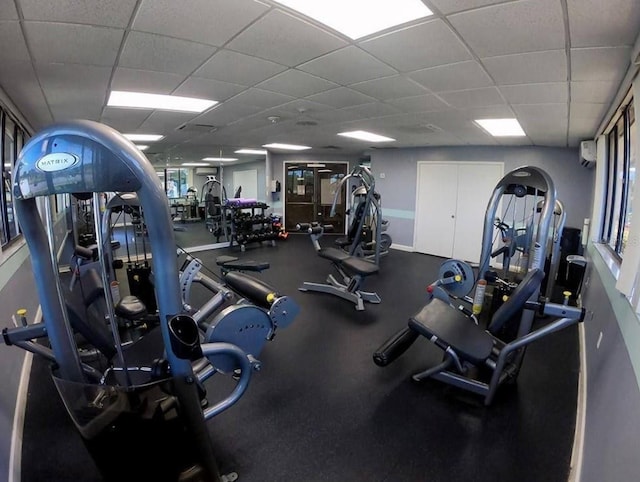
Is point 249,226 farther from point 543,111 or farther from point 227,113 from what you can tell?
point 543,111

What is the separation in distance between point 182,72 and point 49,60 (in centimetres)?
76

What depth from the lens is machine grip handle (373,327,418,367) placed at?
6.72 ft

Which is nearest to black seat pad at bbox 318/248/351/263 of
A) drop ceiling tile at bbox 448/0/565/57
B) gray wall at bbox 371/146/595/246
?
drop ceiling tile at bbox 448/0/565/57

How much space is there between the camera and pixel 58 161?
86 centimetres

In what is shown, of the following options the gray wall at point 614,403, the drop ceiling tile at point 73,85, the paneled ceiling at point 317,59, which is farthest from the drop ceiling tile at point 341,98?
the gray wall at point 614,403

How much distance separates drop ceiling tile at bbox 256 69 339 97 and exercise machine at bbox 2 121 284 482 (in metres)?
1.66

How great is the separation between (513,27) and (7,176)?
410cm

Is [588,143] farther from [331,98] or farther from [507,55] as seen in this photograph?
[331,98]

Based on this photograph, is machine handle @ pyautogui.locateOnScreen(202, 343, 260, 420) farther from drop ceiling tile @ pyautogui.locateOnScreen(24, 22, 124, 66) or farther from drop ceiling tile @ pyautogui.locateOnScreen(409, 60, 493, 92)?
drop ceiling tile @ pyautogui.locateOnScreen(409, 60, 493, 92)

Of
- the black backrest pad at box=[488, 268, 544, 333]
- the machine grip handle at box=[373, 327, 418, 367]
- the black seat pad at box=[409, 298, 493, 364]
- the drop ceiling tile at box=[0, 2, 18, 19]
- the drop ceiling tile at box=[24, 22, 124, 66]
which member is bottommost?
the machine grip handle at box=[373, 327, 418, 367]

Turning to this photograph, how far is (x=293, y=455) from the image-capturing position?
5.31 ft

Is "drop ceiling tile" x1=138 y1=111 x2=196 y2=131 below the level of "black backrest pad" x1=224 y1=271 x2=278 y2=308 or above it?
above

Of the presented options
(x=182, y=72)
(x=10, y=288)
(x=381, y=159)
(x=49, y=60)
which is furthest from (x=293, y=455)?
(x=381, y=159)

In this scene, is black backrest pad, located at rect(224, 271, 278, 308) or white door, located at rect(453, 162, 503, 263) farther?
white door, located at rect(453, 162, 503, 263)
